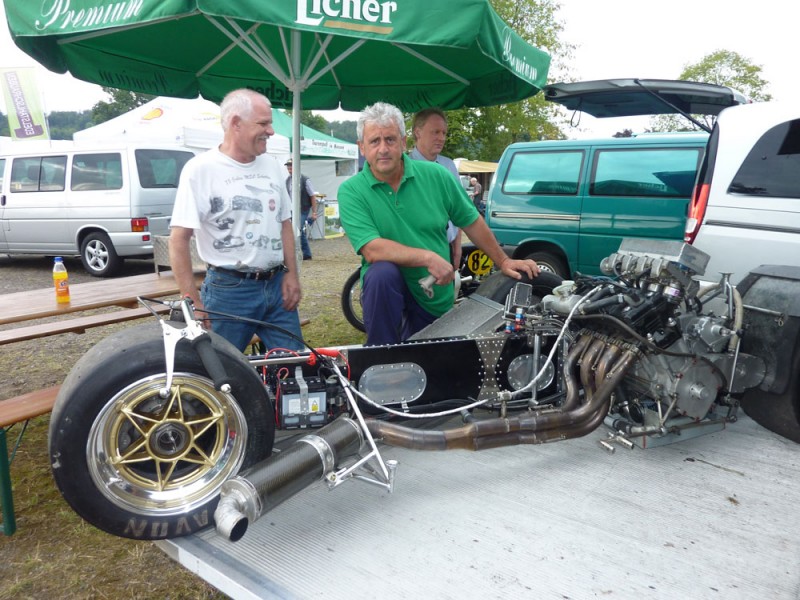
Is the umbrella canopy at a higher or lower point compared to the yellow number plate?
higher

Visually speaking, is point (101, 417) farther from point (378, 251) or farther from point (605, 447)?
point (605, 447)

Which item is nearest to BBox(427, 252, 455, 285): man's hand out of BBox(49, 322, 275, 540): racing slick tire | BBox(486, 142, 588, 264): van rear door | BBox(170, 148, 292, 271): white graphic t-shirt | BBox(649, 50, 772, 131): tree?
BBox(170, 148, 292, 271): white graphic t-shirt

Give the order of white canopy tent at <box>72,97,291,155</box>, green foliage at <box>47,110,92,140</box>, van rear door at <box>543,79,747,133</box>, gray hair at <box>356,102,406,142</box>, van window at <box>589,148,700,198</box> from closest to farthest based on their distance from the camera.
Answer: gray hair at <box>356,102,406,142</box> < van rear door at <box>543,79,747,133</box> < van window at <box>589,148,700,198</box> < white canopy tent at <box>72,97,291,155</box> < green foliage at <box>47,110,92,140</box>

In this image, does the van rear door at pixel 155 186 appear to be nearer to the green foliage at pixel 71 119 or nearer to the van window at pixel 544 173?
the van window at pixel 544 173

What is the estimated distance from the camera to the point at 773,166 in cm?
322

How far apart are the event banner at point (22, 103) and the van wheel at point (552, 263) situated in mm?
13811

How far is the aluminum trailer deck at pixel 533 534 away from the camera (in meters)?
1.62

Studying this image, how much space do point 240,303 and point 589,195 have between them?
4.53m

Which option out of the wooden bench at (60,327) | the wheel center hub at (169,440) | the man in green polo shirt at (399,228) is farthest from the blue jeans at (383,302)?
the wooden bench at (60,327)

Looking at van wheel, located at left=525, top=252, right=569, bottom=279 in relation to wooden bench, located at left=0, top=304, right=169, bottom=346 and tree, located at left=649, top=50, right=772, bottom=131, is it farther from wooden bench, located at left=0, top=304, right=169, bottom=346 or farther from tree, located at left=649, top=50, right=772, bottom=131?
tree, located at left=649, top=50, right=772, bottom=131

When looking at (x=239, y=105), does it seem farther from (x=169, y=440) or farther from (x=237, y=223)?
(x=169, y=440)

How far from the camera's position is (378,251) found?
2.73 metres

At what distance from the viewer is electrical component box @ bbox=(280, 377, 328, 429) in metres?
2.12

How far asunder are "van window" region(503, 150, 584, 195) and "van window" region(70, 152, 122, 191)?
565cm
